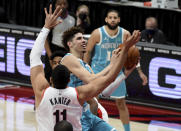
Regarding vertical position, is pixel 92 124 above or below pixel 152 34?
below

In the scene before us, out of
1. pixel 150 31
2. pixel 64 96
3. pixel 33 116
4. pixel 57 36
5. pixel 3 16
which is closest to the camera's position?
pixel 64 96

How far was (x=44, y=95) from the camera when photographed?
4.91m

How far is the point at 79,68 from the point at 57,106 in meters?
1.05

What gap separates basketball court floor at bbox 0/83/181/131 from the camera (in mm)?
8852

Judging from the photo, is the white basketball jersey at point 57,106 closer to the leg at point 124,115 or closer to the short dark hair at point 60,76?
the short dark hair at point 60,76

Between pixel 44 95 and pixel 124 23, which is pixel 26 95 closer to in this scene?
pixel 124 23

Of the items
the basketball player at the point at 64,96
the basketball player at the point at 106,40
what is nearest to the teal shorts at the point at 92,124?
the basketball player at the point at 64,96

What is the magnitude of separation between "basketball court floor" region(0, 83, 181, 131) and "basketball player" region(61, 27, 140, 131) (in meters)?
2.69

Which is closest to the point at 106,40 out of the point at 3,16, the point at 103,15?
the point at 103,15

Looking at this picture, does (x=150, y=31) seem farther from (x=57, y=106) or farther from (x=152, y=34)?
(x=57, y=106)

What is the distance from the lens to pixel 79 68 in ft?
19.2

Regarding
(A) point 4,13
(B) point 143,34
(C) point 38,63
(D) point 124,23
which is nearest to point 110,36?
(B) point 143,34

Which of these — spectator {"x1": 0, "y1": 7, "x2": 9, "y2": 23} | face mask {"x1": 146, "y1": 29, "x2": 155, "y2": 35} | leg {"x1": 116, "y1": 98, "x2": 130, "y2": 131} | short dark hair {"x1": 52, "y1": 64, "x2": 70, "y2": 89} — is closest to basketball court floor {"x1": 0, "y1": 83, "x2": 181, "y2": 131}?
leg {"x1": 116, "y1": 98, "x2": 130, "y2": 131}

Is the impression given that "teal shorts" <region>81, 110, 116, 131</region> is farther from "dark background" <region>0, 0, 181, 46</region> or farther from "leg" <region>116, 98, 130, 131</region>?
"dark background" <region>0, 0, 181, 46</region>
